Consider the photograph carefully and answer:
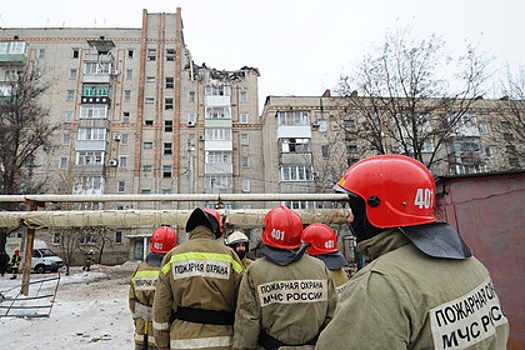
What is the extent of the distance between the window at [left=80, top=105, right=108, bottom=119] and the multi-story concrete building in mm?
110

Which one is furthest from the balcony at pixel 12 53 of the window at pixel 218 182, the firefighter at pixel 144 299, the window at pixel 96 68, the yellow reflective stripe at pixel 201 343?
the yellow reflective stripe at pixel 201 343

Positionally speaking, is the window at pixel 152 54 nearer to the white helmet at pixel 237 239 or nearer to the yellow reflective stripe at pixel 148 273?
the white helmet at pixel 237 239

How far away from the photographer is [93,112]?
113ft

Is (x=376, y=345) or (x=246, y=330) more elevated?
(x=376, y=345)

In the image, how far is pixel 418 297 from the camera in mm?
1160

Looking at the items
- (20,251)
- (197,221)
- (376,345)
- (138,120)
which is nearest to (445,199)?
(197,221)

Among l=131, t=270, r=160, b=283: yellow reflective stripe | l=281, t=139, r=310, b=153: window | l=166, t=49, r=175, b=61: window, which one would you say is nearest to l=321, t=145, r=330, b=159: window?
l=281, t=139, r=310, b=153: window

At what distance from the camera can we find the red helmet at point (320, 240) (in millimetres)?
4531

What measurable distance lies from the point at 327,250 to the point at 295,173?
2852cm

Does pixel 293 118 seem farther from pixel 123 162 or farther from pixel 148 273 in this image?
pixel 148 273

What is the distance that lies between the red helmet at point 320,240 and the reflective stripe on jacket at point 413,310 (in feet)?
10.6

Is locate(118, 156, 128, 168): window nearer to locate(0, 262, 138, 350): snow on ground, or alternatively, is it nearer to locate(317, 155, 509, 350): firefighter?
locate(0, 262, 138, 350): snow on ground

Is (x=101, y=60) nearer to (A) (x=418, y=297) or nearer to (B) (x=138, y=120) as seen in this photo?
(B) (x=138, y=120)

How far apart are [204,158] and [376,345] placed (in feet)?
113
